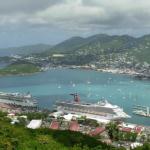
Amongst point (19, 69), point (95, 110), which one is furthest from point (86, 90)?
point (19, 69)

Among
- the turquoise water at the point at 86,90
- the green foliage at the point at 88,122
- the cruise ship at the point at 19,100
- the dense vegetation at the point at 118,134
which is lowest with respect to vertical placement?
the turquoise water at the point at 86,90

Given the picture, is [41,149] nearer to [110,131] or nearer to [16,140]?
[16,140]

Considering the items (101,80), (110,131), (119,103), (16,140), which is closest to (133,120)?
(119,103)

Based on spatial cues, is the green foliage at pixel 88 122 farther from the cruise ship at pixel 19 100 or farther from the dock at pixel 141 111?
the cruise ship at pixel 19 100

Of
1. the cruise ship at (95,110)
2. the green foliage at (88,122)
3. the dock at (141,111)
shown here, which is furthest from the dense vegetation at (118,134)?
the dock at (141,111)

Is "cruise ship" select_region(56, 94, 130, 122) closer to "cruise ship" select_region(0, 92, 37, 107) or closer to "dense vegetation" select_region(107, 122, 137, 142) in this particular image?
"cruise ship" select_region(0, 92, 37, 107)

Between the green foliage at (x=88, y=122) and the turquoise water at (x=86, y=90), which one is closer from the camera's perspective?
the green foliage at (x=88, y=122)

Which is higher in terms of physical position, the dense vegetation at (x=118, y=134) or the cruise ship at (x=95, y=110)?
the dense vegetation at (x=118, y=134)

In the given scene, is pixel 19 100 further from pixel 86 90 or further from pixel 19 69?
pixel 19 69
